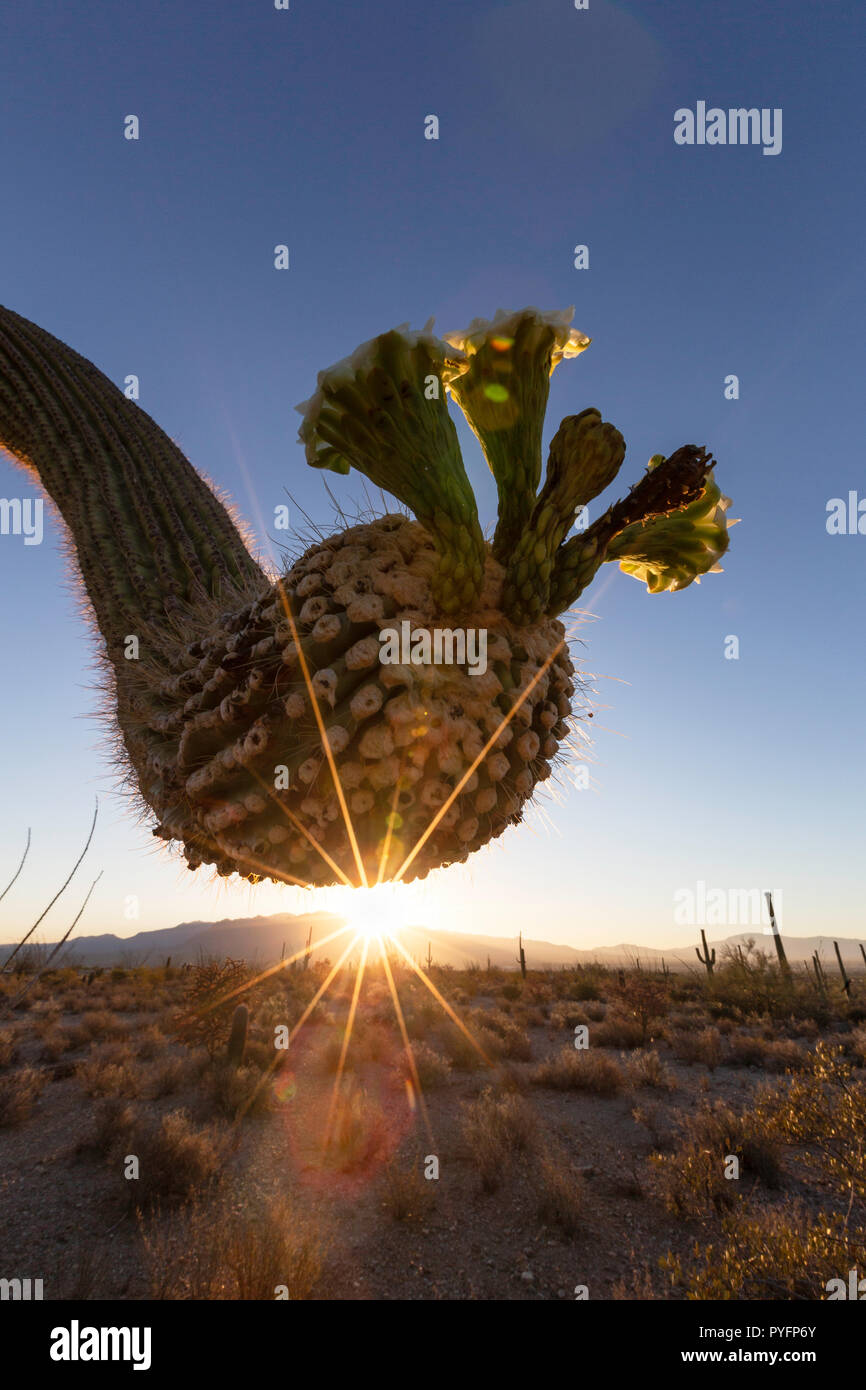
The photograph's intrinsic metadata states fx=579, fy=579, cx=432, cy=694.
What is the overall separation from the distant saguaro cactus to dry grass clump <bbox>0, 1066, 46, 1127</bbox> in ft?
9.92

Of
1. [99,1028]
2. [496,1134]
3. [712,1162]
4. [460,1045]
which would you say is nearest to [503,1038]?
[460,1045]

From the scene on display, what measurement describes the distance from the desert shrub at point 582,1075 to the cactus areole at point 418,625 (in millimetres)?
11531

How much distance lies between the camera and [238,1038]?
11.0 metres

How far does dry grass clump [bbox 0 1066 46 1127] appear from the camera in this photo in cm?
863

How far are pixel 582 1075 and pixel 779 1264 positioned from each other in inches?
260

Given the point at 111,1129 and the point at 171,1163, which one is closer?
the point at 171,1163

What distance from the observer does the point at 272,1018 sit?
14125 mm

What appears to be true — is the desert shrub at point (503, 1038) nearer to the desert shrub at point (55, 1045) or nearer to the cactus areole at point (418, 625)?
the desert shrub at point (55, 1045)

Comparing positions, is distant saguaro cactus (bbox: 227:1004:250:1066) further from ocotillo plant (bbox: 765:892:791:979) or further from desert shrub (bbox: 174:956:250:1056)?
ocotillo plant (bbox: 765:892:791:979)

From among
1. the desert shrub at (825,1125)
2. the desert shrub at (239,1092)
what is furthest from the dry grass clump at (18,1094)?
the desert shrub at (825,1125)

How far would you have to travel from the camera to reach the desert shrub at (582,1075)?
10.6 m

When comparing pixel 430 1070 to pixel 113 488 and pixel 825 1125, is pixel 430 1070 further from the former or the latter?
pixel 113 488
